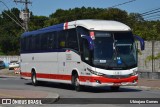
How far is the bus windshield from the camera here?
74.7ft

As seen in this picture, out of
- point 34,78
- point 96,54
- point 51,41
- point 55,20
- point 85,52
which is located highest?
point 55,20

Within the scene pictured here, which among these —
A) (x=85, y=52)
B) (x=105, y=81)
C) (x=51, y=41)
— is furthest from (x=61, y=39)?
(x=105, y=81)

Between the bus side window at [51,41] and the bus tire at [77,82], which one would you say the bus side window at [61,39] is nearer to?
the bus side window at [51,41]

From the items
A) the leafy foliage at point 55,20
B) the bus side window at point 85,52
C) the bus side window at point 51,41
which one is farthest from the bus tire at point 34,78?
the leafy foliage at point 55,20

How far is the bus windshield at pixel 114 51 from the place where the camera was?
22781mm

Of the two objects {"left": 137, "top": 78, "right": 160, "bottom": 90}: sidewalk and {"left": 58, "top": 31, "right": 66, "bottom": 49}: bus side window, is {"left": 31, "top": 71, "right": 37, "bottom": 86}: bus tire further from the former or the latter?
{"left": 137, "top": 78, "right": 160, "bottom": 90}: sidewalk

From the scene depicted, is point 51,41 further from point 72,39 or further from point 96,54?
point 96,54

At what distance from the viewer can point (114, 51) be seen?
22906 millimetres

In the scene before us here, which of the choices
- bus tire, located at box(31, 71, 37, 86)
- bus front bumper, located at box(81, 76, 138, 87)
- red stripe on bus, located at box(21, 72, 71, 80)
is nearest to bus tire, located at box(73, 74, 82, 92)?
red stripe on bus, located at box(21, 72, 71, 80)

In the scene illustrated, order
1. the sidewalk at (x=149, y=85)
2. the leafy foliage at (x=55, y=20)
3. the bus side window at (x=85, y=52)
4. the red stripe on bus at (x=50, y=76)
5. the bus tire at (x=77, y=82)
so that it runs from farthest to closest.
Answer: the leafy foliage at (x=55, y=20) < the sidewalk at (x=149, y=85) < the red stripe on bus at (x=50, y=76) < the bus tire at (x=77, y=82) < the bus side window at (x=85, y=52)

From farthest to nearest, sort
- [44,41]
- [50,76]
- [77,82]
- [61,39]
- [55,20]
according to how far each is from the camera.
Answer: [55,20] < [44,41] < [50,76] < [61,39] < [77,82]

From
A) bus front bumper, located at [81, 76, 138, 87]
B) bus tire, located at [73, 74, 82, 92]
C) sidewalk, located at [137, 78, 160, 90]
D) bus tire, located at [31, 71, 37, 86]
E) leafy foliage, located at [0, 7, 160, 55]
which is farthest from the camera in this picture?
leafy foliage, located at [0, 7, 160, 55]

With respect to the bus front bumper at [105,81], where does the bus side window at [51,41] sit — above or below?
above

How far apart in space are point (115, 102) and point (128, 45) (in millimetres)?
6096
